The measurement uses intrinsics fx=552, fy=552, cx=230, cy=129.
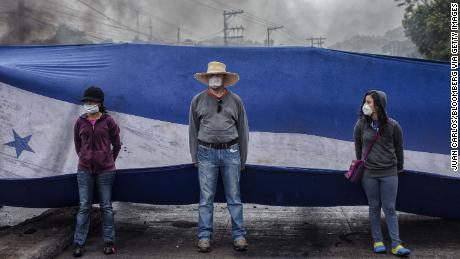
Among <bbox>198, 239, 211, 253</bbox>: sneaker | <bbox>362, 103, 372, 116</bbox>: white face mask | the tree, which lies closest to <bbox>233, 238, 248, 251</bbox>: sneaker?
<bbox>198, 239, 211, 253</bbox>: sneaker

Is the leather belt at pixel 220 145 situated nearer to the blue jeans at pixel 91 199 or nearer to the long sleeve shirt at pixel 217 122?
the long sleeve shirt at pixel 217 122

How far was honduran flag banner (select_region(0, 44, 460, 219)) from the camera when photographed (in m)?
5.84

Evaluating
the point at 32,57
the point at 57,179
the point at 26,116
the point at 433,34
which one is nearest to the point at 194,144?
the point at 57,179

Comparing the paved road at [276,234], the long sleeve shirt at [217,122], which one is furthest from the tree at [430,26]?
the long sleeve shirt at [217,122]

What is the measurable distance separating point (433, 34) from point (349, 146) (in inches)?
717

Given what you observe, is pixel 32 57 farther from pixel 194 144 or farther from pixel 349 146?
pixel 349 146

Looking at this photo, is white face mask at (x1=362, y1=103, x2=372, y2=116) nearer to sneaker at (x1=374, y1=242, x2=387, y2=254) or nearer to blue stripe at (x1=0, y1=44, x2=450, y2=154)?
blue stripe at (x1=0, y1=44, x2=450, y2=154)

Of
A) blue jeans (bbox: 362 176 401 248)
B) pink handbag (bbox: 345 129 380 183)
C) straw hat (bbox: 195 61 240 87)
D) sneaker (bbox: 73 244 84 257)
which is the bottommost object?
sneaker (bbox: 73 244 84 257)

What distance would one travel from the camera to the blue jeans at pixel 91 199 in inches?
211

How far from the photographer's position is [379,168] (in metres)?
5.20

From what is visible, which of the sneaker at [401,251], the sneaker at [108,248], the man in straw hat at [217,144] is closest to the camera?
the sneaker at [401,251]

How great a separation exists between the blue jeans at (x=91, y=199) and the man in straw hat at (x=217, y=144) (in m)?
0.89

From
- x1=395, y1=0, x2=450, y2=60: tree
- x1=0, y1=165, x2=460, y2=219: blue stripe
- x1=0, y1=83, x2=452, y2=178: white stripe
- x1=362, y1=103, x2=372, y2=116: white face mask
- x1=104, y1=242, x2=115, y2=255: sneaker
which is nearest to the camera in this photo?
x1=362, y1=103, x2=372, y2=116: white face mask

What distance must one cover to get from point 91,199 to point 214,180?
1.23m
